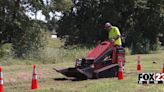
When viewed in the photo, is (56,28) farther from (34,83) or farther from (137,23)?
(34,83)

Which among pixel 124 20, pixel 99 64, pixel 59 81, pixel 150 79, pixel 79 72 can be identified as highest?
pixel 124 20

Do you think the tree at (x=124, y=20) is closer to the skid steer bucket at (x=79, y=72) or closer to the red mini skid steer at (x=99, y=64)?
the red mini skid steer at (x=99, y=64)

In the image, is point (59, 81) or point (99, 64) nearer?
point (59, 81)

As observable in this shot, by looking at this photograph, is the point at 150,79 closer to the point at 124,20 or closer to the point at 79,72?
the point at 79,72

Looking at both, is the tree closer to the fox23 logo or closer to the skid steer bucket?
the skid steer bucket

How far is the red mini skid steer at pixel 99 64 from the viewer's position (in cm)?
1667

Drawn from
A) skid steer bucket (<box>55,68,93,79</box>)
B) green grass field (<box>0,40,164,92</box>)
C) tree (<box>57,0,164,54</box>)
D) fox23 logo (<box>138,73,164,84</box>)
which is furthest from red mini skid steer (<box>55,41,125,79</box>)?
tree (<box>57,0,164,54</box>)

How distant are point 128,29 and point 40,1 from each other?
15.9 meters

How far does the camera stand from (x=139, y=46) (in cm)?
4788

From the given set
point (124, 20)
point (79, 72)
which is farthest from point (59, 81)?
point (124, 20)

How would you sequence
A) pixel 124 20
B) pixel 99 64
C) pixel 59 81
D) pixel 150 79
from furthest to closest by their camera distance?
pixel 124 20
pixel 99 64
pixel 59 81
pixel 150 79

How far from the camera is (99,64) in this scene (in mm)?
17047

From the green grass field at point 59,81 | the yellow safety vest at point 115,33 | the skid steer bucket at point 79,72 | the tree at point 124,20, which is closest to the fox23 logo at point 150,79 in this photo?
the green grass field at point 59,81

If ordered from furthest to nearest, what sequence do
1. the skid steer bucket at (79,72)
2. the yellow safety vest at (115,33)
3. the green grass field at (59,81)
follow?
the yellow safety vest at (115,33)
the skid steer bucket at (79,72)
the green grass field at (59,81)
